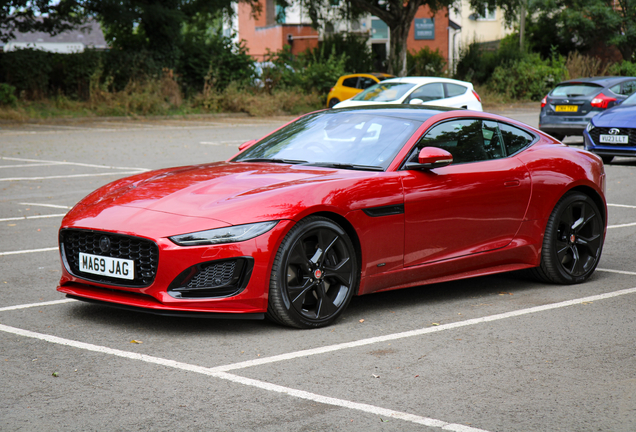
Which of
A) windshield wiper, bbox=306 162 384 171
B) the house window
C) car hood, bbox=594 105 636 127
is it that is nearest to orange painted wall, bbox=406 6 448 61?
the house window

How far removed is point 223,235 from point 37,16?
27617 mm

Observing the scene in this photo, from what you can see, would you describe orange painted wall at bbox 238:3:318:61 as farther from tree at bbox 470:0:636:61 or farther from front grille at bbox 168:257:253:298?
front grille at bbox 168:257:253:298

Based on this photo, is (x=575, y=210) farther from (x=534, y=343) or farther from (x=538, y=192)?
Result: (x=534, y=343)

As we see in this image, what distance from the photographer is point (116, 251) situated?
4.87 meters

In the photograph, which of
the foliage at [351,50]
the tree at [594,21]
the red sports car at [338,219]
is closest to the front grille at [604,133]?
the red sports car at [338,219]

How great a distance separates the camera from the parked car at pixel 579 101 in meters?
18.9

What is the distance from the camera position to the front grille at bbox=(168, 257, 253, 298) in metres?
4.72

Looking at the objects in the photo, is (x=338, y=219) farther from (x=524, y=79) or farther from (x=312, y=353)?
(x=524, y=79)

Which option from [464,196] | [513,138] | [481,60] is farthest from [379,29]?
[464,196]

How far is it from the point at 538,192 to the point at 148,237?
3.15 meters

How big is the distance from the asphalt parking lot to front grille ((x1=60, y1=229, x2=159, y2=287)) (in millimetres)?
329

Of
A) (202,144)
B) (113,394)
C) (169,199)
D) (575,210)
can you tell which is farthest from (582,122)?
(113,394)

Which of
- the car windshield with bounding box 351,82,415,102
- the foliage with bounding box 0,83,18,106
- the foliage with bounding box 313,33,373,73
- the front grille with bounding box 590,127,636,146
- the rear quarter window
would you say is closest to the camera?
the rear quarter window

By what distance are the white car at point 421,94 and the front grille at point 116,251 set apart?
1421 centimetres
